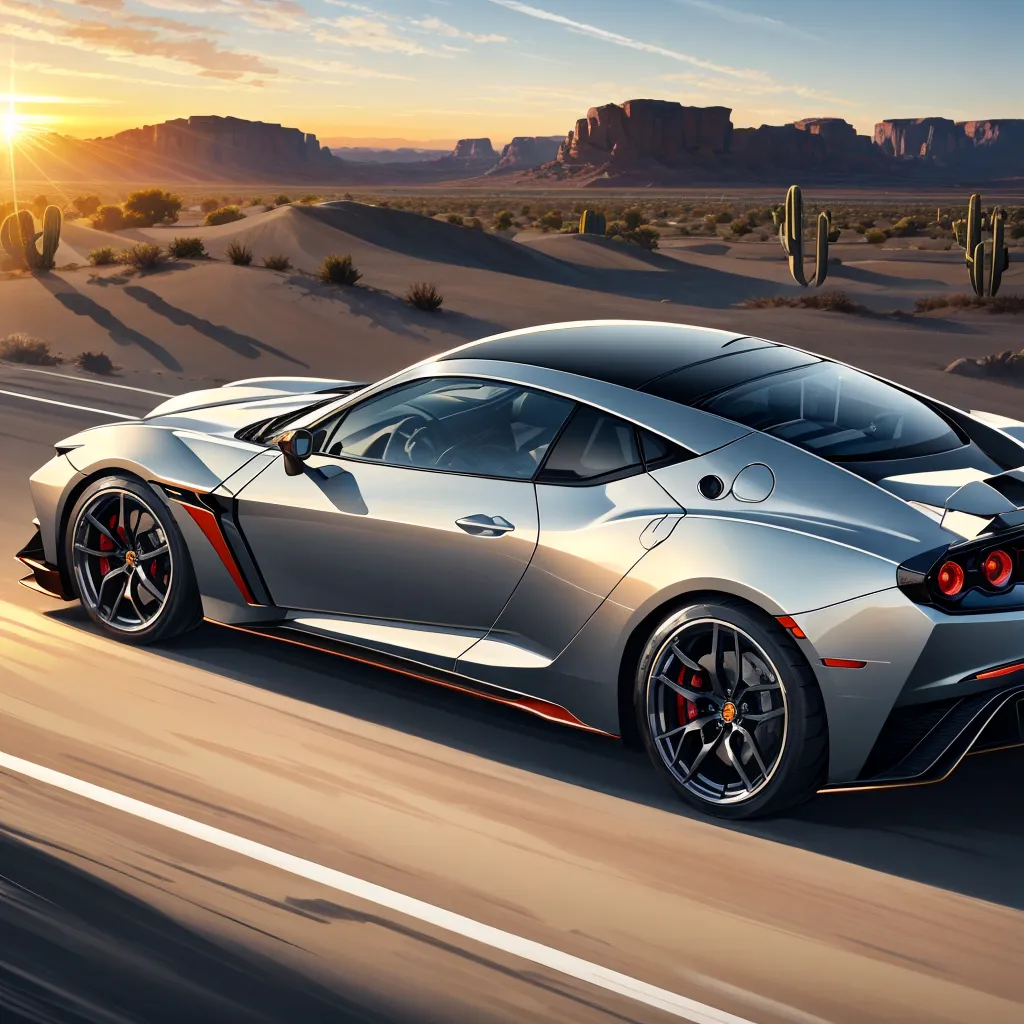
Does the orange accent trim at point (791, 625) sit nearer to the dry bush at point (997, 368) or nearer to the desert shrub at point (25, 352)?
the dry bush at point (997, 368)

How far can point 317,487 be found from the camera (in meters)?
5.73

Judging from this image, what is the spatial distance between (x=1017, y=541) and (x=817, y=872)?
4.08 ft

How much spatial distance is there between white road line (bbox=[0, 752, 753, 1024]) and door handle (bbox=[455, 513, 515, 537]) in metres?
1.44

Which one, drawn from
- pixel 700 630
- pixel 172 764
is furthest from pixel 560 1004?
pixel 172 764

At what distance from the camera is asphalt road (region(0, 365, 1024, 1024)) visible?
11.8 feet

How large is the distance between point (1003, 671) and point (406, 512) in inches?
91.8

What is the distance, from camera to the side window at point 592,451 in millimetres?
4996

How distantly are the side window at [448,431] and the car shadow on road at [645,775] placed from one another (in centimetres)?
104

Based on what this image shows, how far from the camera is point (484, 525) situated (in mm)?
5160

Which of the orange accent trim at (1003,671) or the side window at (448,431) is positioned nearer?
the orange accent trim at (1003,671)

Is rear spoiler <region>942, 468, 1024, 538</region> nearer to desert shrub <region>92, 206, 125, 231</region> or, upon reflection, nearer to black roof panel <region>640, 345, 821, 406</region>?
black roof panel <region>640, 345, 821, 406</region>

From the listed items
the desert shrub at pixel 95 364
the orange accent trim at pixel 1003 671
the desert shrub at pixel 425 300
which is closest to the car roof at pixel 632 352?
the orange accent trim at pixel 1003 671

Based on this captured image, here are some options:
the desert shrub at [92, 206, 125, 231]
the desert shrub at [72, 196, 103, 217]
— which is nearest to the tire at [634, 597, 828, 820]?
the desert shrub at [92, 206, 125, 231]

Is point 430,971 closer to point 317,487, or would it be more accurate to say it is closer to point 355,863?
point 355,863
